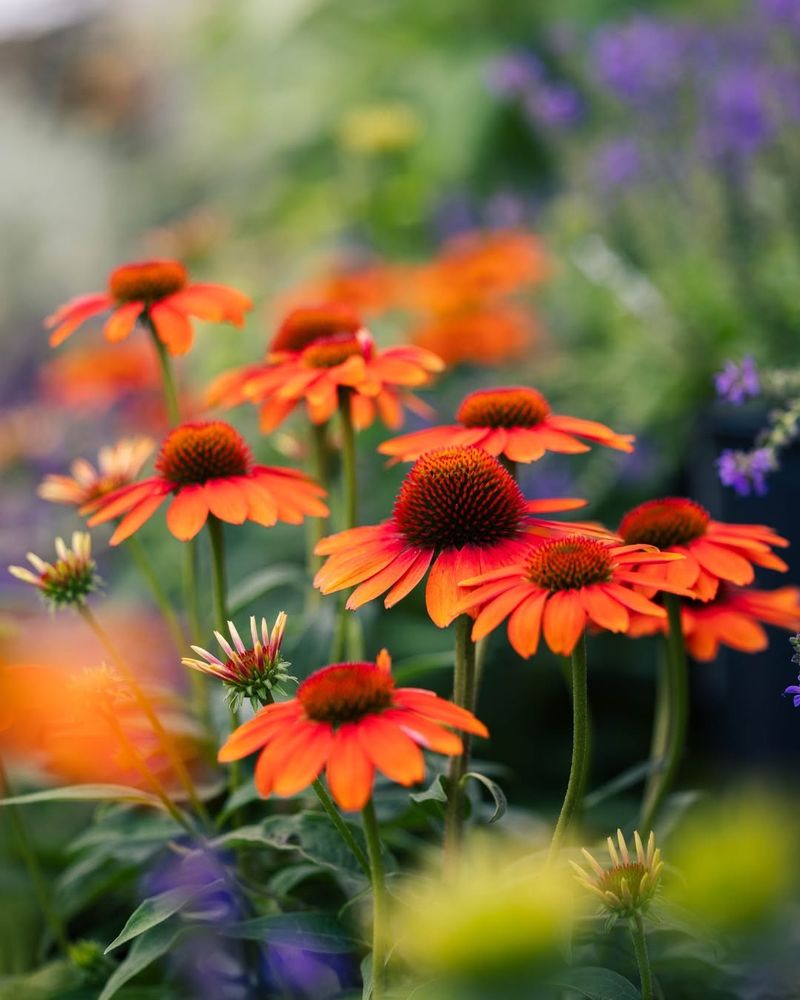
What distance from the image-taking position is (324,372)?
0.91 meters

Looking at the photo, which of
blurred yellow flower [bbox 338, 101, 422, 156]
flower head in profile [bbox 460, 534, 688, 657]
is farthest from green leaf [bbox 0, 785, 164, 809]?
blurred yellow flower [bbox 338, 101, 422, 156]

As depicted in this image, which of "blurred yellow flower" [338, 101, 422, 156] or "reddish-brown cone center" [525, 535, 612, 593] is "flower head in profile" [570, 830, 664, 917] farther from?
"blurred yellow flower" [338, 101, 422, 156]

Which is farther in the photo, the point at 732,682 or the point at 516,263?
the point at 516,263

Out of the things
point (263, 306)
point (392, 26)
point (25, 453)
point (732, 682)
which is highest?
point (392, 26)

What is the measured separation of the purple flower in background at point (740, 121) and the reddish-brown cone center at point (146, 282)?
1032 mm

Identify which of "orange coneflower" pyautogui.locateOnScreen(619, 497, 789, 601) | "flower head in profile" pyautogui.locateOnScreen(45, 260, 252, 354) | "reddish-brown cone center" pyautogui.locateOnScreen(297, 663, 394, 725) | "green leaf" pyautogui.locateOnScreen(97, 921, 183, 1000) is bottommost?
"green leaf" pyautogui.locateOnScreen(97, 921, 183, 1000)

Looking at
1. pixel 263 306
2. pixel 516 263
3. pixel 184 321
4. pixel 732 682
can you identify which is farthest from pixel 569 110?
pixel 184 321

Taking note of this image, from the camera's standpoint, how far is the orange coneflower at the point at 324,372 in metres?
0.89

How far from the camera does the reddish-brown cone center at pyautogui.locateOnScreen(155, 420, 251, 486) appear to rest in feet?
2.81

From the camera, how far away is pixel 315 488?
2.92 ft

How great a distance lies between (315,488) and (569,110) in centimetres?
130

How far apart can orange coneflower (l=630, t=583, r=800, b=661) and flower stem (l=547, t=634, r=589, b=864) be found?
21 cm

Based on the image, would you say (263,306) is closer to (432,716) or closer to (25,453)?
(25,453)

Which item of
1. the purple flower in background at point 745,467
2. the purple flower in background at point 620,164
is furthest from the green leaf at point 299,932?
the purple flower in background at point 620,164
